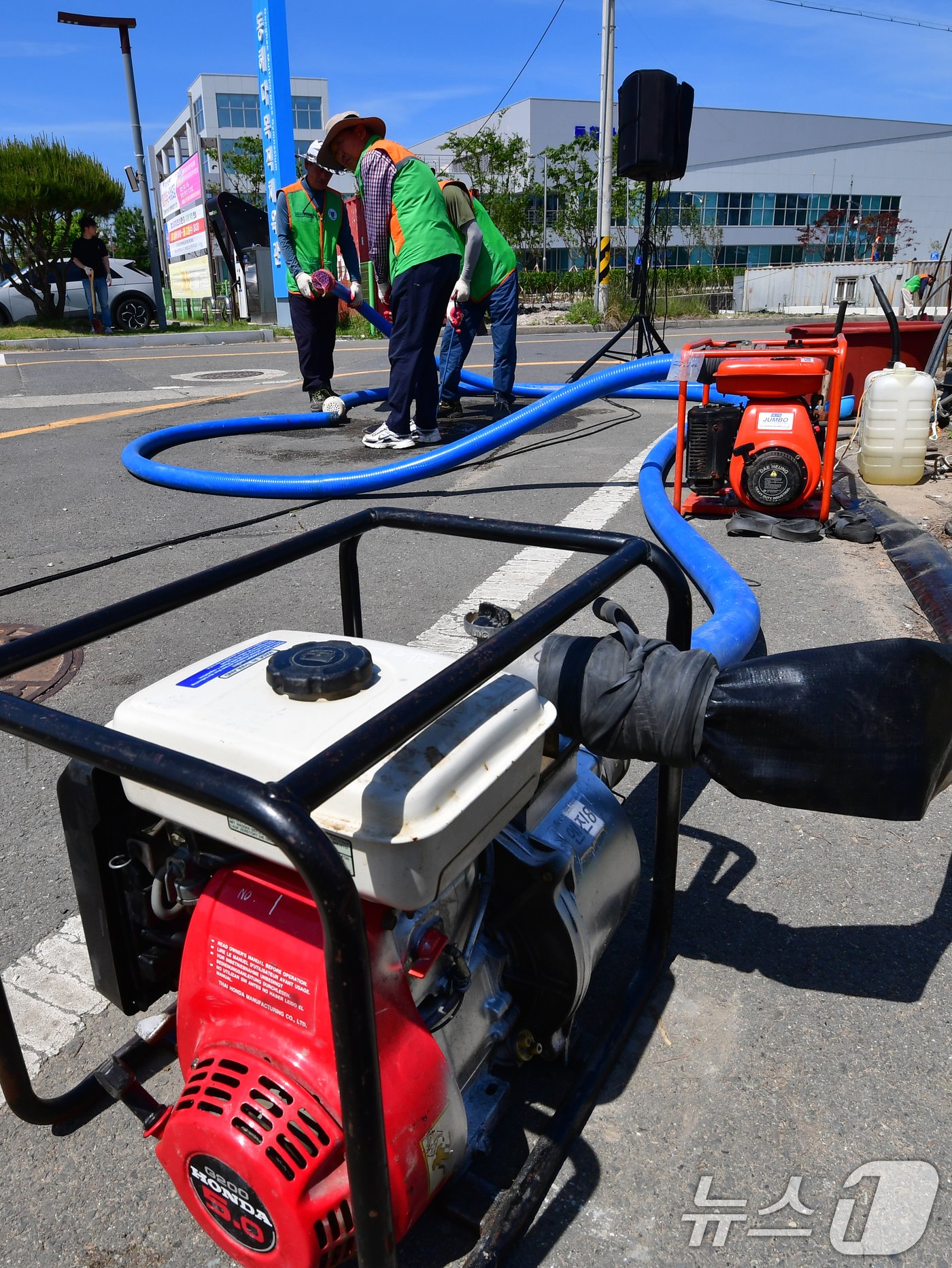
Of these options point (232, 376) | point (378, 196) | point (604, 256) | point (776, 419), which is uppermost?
point (604, 256)

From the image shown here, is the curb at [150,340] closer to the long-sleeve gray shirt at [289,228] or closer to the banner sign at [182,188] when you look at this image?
the banner sign at [182,188]

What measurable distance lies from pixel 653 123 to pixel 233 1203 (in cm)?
860

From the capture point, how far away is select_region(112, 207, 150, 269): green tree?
48.8 meters

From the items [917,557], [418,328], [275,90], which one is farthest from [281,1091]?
[275,90]

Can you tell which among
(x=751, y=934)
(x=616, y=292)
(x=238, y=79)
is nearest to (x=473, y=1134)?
(x=751, y=934)

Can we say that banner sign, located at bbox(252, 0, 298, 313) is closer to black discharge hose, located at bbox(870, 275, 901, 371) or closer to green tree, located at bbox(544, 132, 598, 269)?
black discharge hose, located at bbox(870, 275, 901, 371)

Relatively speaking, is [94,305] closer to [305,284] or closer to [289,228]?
[289,228]

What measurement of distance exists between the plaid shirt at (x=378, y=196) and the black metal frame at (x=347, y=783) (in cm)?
502

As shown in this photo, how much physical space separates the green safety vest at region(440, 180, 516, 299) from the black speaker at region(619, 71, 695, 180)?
5.89ft

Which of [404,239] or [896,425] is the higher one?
[404,239]

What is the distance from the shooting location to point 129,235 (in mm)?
51156

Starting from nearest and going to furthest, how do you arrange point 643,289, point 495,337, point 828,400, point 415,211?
point 828,400
point 415,211
point 495,337
point 643,289

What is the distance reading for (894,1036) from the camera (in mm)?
1718

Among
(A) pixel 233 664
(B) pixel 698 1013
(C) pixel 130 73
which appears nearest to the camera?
(A) pixel 233 664
